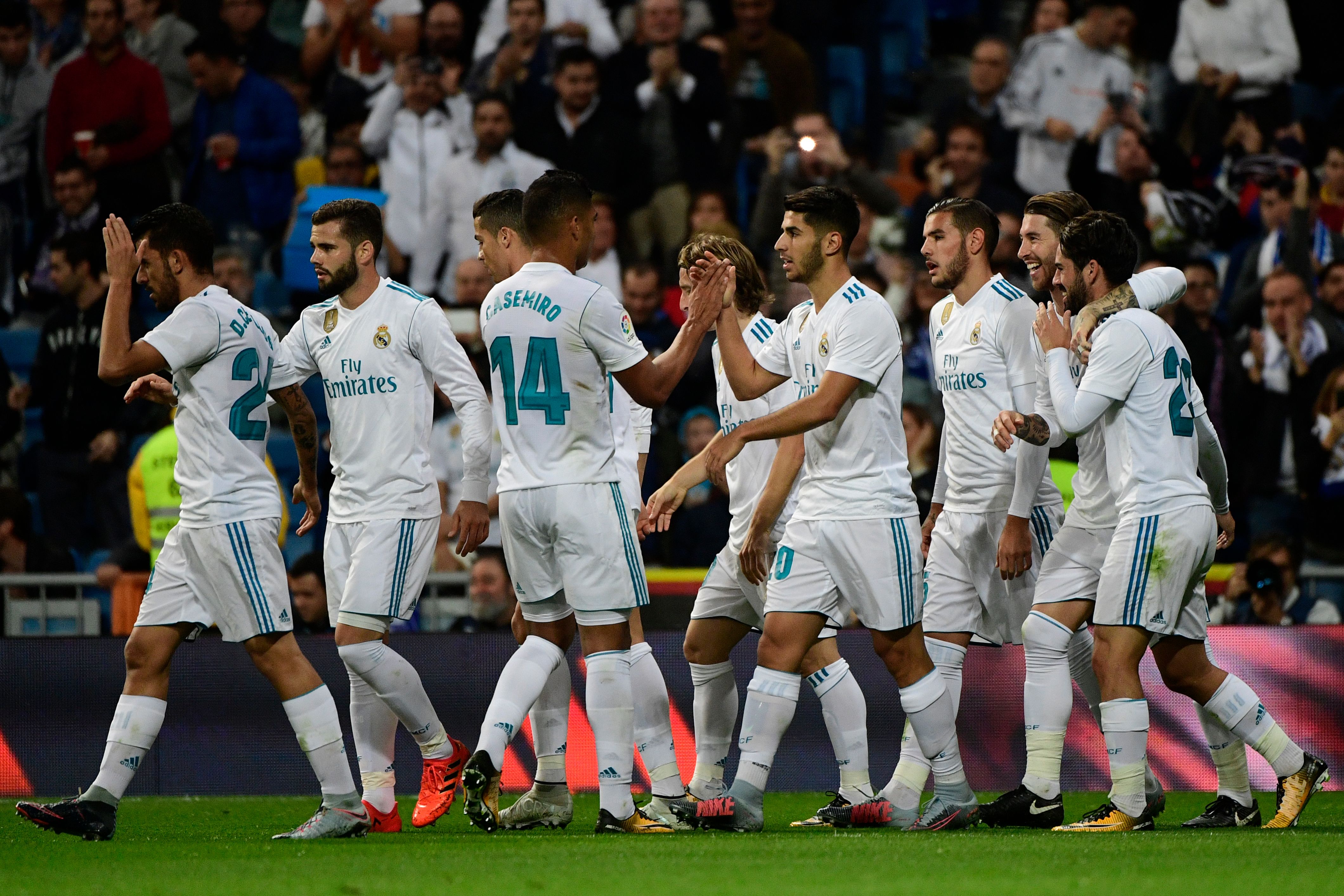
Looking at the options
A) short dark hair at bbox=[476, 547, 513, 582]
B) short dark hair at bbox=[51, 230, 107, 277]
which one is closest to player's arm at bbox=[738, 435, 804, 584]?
short dark hair at bbox=[476, 547, 513, 582]

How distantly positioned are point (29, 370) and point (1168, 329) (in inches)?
389


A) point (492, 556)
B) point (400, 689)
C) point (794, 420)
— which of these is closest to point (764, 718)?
point (794, 420)

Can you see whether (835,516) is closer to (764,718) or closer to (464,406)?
(764,718)

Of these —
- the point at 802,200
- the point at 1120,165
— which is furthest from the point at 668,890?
the point at 1120,165

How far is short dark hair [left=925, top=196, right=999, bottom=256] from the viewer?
7348 mm

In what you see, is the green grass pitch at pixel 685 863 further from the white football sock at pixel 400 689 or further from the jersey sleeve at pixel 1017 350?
the jersey sleeve at pixel 1017 350

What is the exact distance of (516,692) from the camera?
20.8ft

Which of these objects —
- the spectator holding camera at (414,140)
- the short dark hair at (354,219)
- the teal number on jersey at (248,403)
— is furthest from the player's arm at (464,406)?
the spectator holding camera at (414,140)

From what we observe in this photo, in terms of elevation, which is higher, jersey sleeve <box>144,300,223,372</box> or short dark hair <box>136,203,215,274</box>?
short dark hair <box>136,203,215,274</box>

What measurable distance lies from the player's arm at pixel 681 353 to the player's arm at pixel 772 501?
1.94 ft

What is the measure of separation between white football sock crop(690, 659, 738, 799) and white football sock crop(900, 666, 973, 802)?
92 centimetres

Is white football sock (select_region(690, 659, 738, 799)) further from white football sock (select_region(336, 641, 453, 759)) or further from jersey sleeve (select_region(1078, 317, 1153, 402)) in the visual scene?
jersey sleeve (select_region(1078, 317, 1153, 402))

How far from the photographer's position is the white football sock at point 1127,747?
644 centimetres

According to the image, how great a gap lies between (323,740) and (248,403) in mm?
1383
